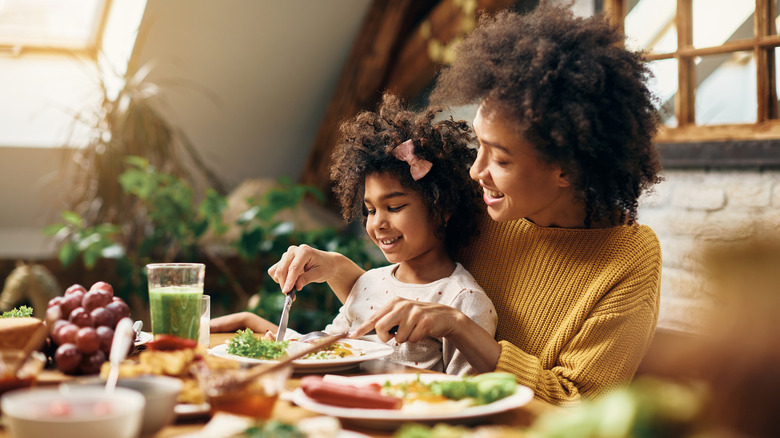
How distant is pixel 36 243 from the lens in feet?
13.5

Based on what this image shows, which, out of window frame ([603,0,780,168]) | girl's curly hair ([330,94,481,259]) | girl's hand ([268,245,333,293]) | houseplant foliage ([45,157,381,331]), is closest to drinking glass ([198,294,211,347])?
girl's hand ([268,245,333,293])

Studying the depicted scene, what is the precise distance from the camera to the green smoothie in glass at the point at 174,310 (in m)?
1.29

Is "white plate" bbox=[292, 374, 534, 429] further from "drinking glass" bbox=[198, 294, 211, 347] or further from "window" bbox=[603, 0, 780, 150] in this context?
"window" bbox=[603, 0, 780, 150]

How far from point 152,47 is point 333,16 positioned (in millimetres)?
920

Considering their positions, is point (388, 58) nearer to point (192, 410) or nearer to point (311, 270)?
point (311, 270)

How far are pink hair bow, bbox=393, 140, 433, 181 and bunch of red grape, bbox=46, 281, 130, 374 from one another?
2.23 ft

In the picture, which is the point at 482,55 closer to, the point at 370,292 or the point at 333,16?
the point at 370,292

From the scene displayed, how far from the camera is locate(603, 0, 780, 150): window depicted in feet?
7.73

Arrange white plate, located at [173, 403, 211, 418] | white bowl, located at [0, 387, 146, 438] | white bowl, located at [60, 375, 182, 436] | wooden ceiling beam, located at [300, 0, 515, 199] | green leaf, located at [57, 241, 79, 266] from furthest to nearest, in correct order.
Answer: wooden ceiling beam, located at [300, 0, 515, 199] < green leaf, located at [57, 241, 79, 266] < white plate, located at [173, 403, 211, 418] < white bowl, located at [60, 375, 182, 436] < white bowl, located at [0, 387, 146, 438]

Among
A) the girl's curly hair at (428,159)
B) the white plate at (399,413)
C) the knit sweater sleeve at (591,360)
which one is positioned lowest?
the knit sweater sleeve at (591,360)

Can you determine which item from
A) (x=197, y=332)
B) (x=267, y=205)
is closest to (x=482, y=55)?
(x=197, y=332)

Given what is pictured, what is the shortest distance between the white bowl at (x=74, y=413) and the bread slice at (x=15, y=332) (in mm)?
420

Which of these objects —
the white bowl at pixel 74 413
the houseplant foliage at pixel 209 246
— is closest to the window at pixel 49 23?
the houseplant foliage at pixel 209 246

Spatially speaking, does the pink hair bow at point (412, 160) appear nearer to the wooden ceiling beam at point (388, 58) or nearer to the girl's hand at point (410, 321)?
the girl's hand at point (410, 321)
